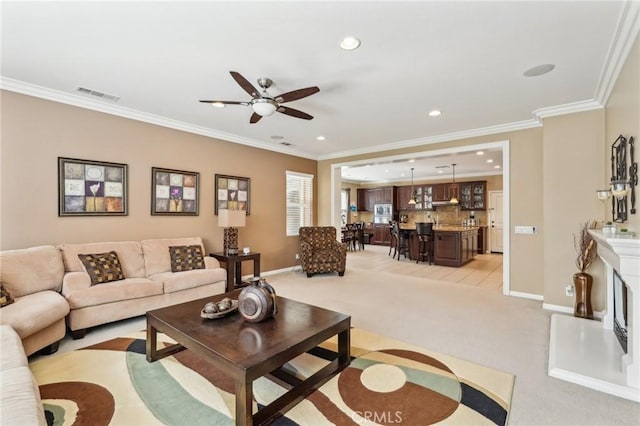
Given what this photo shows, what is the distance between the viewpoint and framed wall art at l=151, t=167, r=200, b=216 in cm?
449

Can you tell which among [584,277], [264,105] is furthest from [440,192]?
[264,105]

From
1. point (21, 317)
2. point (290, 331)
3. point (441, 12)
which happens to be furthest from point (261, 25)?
point (21, 317)

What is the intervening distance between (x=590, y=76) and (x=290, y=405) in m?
4.20

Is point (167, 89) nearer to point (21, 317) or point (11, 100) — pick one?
point (11, 100)

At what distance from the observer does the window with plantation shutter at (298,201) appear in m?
6.75

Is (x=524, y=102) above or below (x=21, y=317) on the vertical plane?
above

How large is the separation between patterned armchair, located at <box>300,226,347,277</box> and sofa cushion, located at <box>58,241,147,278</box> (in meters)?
2.91

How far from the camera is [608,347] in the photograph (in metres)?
2.72

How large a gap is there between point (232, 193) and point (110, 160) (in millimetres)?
1940

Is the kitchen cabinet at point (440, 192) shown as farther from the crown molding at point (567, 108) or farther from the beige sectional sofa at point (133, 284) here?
the beige sectional sofa at point (133, 284)

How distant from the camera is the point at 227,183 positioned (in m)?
5.41

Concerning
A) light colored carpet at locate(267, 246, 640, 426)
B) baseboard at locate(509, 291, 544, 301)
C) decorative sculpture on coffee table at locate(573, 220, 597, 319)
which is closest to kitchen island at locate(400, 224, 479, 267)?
light colored carpet at locate(267, 246, 640, 426)

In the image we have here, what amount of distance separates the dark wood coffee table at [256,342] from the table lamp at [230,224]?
221 cm

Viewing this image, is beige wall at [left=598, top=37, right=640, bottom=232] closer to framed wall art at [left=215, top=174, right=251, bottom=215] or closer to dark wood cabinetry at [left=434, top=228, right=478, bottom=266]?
dark wood cabinetry at [left=434, top=228, right=478, bottom=266]
